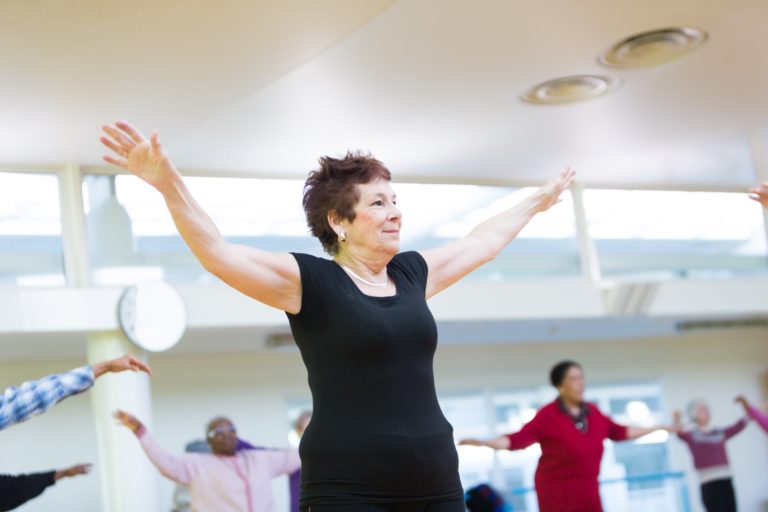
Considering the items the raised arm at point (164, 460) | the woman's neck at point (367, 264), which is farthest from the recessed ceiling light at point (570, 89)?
the woman's neck at point (367, 264)

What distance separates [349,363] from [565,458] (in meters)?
3.34

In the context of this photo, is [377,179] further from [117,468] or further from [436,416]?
[117,468]

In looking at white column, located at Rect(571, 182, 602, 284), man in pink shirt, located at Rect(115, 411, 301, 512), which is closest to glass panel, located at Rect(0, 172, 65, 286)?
man in pink shirt, located at Rect(115, 411, 301, 512)

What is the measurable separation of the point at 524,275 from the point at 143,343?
365 centimetres

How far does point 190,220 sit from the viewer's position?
205 cm

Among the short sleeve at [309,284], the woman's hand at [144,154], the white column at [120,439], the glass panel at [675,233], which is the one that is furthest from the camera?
the glass panel at [675,233]

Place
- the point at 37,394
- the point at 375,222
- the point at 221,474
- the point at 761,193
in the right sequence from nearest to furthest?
the point at 375,222 → the point at 761,193 → the point at 37,394 → the point at 221,474

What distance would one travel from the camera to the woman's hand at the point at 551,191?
118 inches

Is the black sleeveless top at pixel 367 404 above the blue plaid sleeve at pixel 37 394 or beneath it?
beneath

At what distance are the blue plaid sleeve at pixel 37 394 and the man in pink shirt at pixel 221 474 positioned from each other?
7.34 ft

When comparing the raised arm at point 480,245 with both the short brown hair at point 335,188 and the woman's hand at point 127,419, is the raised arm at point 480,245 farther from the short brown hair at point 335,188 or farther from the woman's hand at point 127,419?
the woman's hand at point 127,419

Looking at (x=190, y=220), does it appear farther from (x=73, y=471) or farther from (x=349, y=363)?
(x=73, y=471)

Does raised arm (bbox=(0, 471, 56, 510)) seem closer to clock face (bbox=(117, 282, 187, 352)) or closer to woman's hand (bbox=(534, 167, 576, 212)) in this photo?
clock face (bbox=(117, 282, 187, 352))

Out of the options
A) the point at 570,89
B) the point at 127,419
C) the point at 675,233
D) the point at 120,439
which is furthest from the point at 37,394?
the point at 675,233
